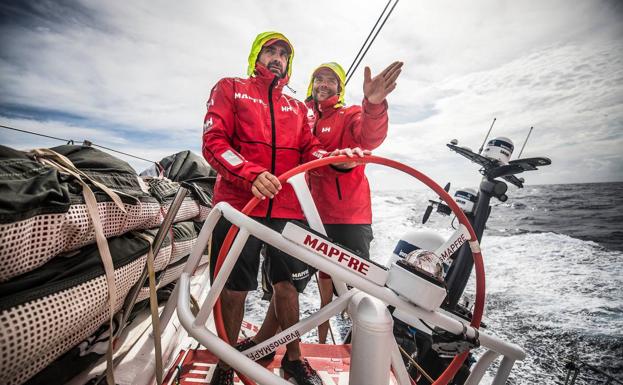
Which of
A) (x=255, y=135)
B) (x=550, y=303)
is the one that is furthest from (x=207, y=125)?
(x=550, y=303)

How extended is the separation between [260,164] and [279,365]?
1.34 m

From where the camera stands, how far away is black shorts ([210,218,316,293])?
159 cm

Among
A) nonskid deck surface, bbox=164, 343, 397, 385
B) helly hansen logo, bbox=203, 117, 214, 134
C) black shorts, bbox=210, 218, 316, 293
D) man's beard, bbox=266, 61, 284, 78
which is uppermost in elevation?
man's beard, bbox=266, 61, 284, 78

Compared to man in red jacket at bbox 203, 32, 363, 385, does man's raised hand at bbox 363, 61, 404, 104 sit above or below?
above

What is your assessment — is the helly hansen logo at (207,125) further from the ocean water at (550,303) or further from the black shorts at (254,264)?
the ocean water at (550,303)

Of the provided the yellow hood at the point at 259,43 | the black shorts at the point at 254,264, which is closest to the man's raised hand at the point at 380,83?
the yellow hood at the point at 259,43

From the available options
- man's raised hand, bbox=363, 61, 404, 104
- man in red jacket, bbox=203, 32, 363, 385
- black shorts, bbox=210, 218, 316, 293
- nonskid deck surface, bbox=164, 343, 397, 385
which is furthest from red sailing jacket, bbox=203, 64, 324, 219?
nonskid deck surface, bbox=164, 343, 397, 385

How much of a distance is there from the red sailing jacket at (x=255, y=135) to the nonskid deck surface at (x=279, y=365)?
1046mm

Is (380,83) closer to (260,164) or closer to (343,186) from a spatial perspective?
(260,164)

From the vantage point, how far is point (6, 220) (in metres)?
0.91

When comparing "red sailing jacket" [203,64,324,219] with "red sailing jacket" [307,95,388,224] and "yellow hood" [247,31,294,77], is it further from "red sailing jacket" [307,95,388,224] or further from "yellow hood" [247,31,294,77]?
"red sailing jacket" [307,95,388,224]

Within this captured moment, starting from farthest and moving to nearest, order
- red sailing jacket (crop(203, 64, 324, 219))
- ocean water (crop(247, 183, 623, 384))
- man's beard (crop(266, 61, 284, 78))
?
1. ocean water (crop(247, 183, 623, 384))
2. man's beard (crop(266, 61, 284, 78))
3. red sailing jacket (crop(203, 64, 324, 219))

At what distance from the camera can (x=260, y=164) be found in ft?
5.40

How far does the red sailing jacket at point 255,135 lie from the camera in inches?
63.6
